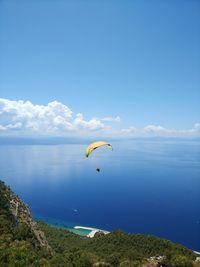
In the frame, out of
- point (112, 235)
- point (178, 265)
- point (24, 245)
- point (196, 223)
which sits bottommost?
point (196, 223)

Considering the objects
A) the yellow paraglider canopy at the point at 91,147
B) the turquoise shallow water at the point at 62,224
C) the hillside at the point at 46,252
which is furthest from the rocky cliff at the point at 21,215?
the turquoise shallow water at the point at 62,224

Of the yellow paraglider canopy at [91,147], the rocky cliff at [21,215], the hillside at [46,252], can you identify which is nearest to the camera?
the yellow paraglider canopy at [91,147]

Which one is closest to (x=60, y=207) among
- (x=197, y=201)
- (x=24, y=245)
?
(x=197, y=201)

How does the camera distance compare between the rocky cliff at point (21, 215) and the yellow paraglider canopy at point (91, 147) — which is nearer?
the yellow paraglider canopy at point (91, 147)

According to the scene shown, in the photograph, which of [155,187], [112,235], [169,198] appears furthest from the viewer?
[155,187]

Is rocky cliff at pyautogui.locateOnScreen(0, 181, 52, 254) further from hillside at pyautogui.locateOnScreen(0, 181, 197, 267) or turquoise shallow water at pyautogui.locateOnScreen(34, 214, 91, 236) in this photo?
turquoise shallow water at pyautogui.locateOnScreen(34, 214, 91, 236)

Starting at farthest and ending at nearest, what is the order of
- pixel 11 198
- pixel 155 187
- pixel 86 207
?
pixel 155 187, pixel 86 207, pixel 11 198

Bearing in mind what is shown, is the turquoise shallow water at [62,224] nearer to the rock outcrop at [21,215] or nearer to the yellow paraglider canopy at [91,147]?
the rock outcrop at [21,215]

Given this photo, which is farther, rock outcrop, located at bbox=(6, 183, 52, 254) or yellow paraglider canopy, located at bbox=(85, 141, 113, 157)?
rock outcrop, located at bbox=(6, 183, 52, 254)

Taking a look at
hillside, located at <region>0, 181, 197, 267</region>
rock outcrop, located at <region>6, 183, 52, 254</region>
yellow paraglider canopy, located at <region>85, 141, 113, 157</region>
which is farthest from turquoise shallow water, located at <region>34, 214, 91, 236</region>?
yellow paraglider canopy, located at <region>85, 141, 113, 157</region>

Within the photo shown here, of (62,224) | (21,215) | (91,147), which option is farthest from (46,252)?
(62,224)

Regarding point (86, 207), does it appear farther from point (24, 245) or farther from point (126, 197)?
point (24, 245)
